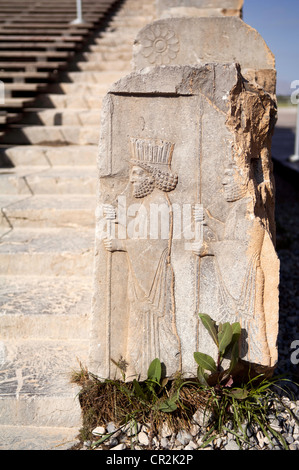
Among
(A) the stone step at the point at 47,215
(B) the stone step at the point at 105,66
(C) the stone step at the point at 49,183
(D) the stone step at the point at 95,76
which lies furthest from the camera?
(B) the stone step at the point at 105,66

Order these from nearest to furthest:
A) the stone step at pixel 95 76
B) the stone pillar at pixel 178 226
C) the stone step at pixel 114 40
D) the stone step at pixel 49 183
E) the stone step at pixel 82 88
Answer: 1. the stone pillar at pixel 178 226
2. the stone step at pixel 49 183
3. the stone step at pixel 82 88
4. the stone step at pixel 95 76
5. the stone step at pixel 114 40

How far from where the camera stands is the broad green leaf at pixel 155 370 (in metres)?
2.14

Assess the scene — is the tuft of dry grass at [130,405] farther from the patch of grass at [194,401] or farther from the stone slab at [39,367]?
the stone slab at [39,367]

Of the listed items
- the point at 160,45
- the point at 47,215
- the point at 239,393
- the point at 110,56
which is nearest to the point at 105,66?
the point at 110,56

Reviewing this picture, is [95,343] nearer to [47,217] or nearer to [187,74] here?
[187,74]

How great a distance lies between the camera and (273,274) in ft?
7.14

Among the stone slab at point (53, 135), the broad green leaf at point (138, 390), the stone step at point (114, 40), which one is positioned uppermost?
the stone step at point (114, 40)

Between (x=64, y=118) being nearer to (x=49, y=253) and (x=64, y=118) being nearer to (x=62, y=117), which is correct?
(x=62, y=117)

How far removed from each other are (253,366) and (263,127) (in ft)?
4.06

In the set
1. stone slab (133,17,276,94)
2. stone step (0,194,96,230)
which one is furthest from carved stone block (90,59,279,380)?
stone step (0,194,96,230)

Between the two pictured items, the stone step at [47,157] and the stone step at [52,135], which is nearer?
the stone step at [47,157]

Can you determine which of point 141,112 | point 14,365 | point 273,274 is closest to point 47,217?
point 14,365

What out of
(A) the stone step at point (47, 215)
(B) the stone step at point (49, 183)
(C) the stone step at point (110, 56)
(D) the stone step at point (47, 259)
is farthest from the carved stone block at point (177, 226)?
(C) the stone step at point (110, 56)

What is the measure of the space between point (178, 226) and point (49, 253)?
1.23m
